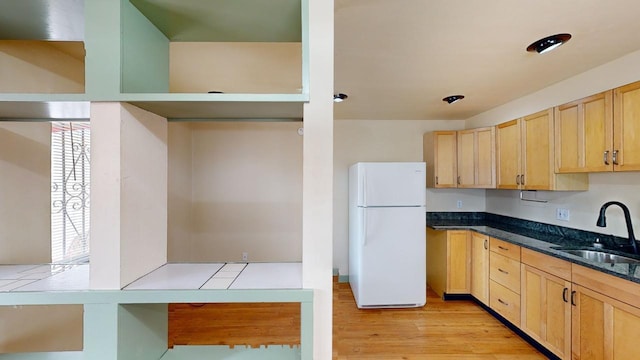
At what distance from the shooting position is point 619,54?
7.20 feet

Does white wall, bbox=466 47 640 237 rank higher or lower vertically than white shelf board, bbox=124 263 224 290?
higher

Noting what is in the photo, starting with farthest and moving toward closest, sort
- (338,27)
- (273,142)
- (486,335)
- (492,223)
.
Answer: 1. (273,142)
2. (492,223)
3. (486,335)
4. (338,27)

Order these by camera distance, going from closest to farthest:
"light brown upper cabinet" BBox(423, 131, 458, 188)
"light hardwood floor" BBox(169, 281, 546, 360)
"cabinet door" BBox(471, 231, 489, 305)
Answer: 1. "light hardwood floor" BBox(169, 281, 546, 360)
2. "cabinet door" BBox(471, 231, 489, 305)
3. "light brown upper cabinet" BBox(423, 131, 458, 188)

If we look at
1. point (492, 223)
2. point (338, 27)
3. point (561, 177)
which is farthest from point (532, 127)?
point (338, 27)

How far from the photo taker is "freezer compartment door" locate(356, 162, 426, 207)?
11.1 feet

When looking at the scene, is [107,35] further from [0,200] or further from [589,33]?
[589,33]

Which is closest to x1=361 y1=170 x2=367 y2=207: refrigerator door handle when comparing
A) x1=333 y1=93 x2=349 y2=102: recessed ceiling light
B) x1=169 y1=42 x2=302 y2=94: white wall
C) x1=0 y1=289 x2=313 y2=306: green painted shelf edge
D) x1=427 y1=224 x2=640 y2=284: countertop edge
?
x1=333 y1=93 x2=349 y2=102: recessed ceiling light

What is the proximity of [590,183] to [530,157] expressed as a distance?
50 cm

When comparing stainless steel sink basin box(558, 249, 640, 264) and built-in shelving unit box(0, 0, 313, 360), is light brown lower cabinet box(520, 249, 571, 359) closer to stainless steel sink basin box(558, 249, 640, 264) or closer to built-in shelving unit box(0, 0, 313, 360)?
stainless steel sink basin box(558, 249, 640, 264)

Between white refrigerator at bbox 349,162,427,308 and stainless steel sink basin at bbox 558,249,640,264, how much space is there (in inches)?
54.5

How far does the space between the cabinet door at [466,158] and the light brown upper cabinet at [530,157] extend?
13.6 inches

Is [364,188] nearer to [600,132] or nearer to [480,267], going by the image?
[480,267]

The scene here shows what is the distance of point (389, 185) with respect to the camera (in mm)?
3393

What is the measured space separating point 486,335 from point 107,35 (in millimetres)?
3539
